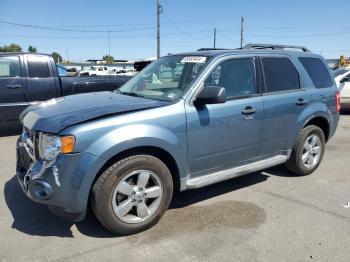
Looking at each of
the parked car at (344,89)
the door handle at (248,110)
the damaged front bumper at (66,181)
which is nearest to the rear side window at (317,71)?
the door handle at (248,110)

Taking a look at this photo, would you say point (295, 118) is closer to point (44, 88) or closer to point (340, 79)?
point (44, 88)

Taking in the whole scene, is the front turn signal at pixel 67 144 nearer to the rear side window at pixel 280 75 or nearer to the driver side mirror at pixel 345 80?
the rear side window at pixel 280 75

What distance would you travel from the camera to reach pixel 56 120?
328cm

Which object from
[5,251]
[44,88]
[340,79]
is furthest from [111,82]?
[340,79]

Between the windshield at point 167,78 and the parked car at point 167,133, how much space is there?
0.02 m

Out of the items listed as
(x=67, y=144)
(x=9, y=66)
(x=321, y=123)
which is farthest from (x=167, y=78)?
(x=9, y=66)

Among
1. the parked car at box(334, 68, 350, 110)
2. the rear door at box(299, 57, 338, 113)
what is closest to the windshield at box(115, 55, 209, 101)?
the rear door at box(299, 57, 338, 113)

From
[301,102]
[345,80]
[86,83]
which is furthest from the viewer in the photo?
[345,80]

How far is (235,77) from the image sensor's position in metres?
4.24

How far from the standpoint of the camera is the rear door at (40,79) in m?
7.54

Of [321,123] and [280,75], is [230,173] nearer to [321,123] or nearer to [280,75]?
[280,75]

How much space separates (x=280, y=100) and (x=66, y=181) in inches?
112

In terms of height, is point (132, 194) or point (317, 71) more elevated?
point (317, 71)

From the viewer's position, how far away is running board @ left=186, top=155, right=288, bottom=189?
3.92 m
